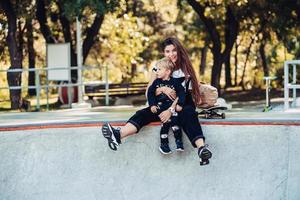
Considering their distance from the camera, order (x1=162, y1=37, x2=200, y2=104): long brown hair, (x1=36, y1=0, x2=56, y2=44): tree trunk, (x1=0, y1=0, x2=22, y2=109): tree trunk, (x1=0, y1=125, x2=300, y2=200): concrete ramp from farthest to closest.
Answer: (x1=36, y1=0, x2=56, y2=44): tree trunk, (x1=0, y1=0, x2=22, y2=109): tree trunk, (x1=162, y1=37, x2=200, y2=104): long brown hair, (x1=0, y1=125, x2=300, y2=200): concrete ramp

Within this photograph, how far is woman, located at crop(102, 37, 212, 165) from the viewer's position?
948 cm

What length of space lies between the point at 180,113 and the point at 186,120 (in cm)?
13

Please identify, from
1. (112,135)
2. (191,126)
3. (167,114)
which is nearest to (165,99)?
(167,114)

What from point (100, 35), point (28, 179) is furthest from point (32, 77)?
point (28, 179)

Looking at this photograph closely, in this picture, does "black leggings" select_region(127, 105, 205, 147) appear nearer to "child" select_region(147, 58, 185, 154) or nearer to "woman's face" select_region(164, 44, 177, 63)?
"child" select_region(147, 58, 185, 154)

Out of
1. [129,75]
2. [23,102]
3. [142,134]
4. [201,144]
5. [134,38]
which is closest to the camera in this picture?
[201,144]

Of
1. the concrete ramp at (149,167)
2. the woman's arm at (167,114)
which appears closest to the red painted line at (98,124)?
the concrete ramp at (149,167)

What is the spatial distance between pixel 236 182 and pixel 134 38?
23.3 m

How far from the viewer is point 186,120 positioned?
31.3 feet

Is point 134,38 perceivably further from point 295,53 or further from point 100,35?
point 295,53

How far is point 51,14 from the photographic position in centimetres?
2548

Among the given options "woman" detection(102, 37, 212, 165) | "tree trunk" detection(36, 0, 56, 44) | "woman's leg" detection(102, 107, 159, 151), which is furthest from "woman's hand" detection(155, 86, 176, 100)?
"tree trunk" detection(36, 0, 56, 44)

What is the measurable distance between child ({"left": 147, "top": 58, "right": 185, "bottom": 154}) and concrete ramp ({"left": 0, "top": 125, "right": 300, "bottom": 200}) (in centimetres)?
30

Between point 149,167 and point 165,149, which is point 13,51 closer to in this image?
point 149,167
